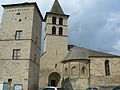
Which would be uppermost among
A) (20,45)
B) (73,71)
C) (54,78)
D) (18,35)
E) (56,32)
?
(56,32)

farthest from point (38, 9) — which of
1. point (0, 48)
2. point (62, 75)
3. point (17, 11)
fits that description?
point (62, 75)

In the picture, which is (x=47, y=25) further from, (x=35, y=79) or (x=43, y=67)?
(x=35, y=79)

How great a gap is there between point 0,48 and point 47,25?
57.1ft

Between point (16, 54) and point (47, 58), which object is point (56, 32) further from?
point (16, 54)

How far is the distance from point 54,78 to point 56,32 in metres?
9.93

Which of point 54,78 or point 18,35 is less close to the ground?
point 18,35

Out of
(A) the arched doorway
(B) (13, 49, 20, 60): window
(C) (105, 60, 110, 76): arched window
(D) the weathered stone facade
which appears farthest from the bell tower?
(B) (13, 49, 20, 60): window

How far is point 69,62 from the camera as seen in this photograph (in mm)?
29234

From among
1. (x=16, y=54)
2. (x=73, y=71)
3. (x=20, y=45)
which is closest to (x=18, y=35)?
(x=20, y=45)

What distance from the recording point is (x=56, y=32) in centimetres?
3497

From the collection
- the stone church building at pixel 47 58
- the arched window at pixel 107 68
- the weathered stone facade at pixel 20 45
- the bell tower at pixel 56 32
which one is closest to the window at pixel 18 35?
the stone church building at pixel 47 58

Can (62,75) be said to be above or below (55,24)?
below

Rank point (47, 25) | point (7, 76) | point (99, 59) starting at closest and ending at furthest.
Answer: point (7, 76)
point (99, 59)
point (47, 25)

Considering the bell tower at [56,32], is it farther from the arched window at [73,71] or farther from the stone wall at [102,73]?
the stone wall at [102,73]
